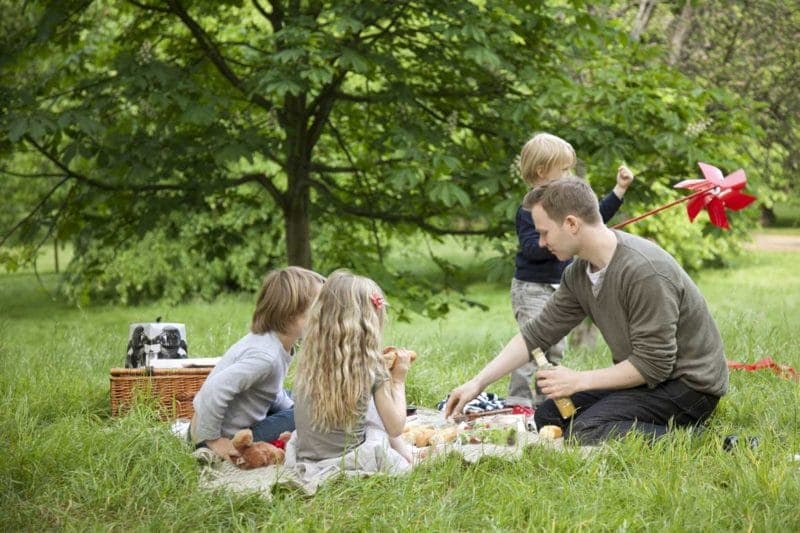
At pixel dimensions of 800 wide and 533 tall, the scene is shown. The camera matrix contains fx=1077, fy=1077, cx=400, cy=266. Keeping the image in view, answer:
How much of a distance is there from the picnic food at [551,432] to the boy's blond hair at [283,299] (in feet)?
3.93

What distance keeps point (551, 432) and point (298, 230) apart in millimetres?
4622

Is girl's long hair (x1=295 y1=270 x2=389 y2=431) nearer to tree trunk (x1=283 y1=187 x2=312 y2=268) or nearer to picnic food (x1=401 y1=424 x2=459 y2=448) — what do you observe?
picnic food (x1=401 y1=424 x2=459 y2=448)

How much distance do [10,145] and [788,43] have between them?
928 centimetres

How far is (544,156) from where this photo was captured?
544 cm

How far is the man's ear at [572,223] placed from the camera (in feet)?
15.4

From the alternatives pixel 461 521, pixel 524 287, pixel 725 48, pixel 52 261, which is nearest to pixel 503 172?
pixel 524 287

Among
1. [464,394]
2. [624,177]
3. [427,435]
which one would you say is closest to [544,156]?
[624,177]

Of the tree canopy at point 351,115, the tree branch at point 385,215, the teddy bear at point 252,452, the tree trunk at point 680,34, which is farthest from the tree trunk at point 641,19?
the teddy bear at point 252,452

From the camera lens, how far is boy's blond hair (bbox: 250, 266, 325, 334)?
4.76 metres

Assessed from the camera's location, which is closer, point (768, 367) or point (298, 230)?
point (768, 367)

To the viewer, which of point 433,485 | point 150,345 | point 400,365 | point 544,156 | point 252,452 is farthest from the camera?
point 150,345

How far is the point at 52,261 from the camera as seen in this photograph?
30812 mm

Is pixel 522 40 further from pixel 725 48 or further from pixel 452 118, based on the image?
pixel 725 48

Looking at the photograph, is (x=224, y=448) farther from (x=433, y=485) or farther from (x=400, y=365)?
(x=433, y=485)
